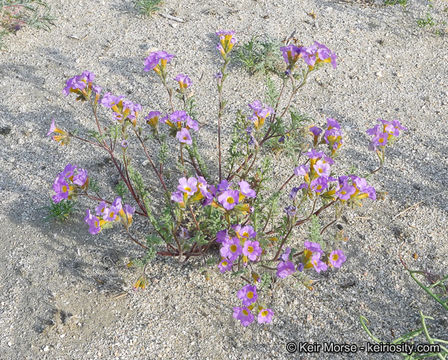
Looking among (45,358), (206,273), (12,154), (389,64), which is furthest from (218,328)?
(389,64)

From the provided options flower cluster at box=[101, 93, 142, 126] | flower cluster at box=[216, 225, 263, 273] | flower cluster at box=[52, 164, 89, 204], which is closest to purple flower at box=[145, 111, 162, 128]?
flower cluster at box=[101, 93, 142, 126]

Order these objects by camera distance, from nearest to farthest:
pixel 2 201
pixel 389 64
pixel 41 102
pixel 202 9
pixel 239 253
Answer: pixel 239 253, pixel 2 201, pixel 41 102, pixel 389 64, pixel 202 9

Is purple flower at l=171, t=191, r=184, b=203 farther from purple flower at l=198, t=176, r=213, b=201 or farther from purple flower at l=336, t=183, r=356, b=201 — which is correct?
purple flower at l=336, t=183, r=356, b=201

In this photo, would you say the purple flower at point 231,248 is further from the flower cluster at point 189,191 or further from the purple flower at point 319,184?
the purple flower at point 319,184

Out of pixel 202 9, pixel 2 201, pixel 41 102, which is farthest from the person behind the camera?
pixel 202 9

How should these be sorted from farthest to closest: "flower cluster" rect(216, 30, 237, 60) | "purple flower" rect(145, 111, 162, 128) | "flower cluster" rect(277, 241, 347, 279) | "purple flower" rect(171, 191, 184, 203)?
"flower cluster" rect(216, 30, 237, 60)
"purple flower" rect(145, 111, 162, 128)
"flower cluster" rect(277, 241, 347, 279)
"purple flower" rect(171, 191, 184, 203)

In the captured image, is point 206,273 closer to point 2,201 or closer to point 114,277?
point 114,277

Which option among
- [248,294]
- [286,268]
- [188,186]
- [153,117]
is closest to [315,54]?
[153,117]

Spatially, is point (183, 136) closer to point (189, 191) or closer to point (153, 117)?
point (153, 117)
